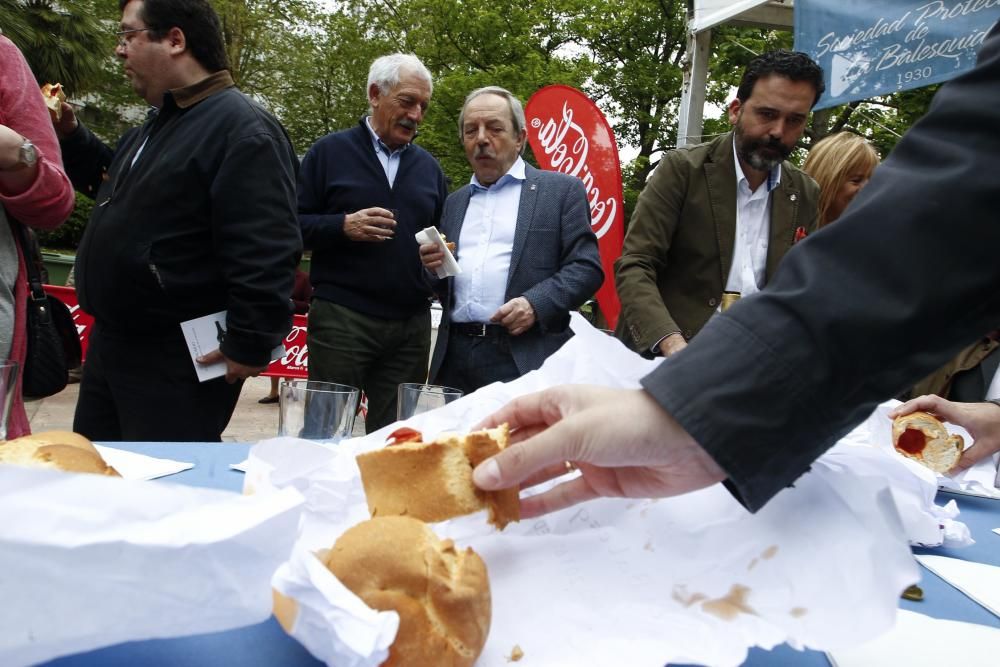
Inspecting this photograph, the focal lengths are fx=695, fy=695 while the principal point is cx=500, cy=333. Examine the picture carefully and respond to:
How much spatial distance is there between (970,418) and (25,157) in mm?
2945

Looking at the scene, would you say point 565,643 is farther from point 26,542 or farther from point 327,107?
point 327,107

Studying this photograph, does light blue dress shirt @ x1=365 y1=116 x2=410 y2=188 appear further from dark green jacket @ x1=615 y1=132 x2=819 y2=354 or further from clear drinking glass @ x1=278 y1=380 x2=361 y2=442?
clear drinking glass @ x1=278 y1=380 x2=361 y2=442

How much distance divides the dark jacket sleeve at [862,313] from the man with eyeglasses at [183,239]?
6.36 feet

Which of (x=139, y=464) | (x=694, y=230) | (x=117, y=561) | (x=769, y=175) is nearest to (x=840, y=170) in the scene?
(x=769, y=175)

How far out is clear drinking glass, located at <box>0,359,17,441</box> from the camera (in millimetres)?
1284

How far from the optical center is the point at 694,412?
0.81m

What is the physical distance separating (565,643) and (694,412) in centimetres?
33

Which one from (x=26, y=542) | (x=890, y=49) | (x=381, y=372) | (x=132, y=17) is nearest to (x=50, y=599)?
(x=26, y=542)

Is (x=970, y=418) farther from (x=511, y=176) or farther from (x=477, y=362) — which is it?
(x=511, y=176)

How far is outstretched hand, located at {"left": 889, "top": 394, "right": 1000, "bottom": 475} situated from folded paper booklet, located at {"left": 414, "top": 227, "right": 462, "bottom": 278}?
72.4 inches

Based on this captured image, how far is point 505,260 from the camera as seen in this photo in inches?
130

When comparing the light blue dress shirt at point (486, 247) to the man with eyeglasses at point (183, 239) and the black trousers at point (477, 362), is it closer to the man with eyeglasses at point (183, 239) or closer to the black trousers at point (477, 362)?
the black trousers at point (477, 362)

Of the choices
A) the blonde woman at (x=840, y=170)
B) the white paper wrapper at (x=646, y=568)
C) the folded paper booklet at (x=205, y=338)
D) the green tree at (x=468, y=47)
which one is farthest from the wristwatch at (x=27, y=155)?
the green tree at (x=468, y=47)

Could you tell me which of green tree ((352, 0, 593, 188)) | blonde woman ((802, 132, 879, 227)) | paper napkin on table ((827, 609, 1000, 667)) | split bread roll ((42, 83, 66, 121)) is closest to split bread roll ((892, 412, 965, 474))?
paper napkin on table ((827, 609, 1000, 667))
